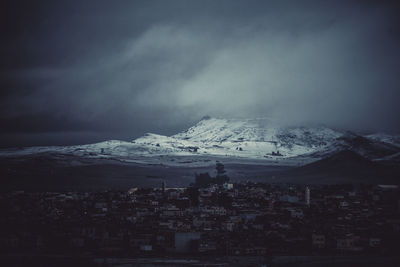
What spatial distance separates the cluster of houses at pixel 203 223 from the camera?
58.8 meters

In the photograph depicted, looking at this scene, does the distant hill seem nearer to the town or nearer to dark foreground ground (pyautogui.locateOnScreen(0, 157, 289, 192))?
dark foreground ground (pyautogui.locateOnScreen(0, 157, 289, 192))

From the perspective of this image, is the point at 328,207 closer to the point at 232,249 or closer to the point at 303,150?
the point at 232,249

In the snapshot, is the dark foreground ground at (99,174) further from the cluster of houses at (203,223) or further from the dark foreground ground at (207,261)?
the dark foreground ground at (207,261)

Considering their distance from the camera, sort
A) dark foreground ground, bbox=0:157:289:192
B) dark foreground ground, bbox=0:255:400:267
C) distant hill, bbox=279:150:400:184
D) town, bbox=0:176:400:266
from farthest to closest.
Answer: distant hill, bbox=279:150:400:184, dark foreground ground, bbox=0:157:289:192, town, bbox=0:176:400:266, dark foreground ground, bbox=0:255:400:267

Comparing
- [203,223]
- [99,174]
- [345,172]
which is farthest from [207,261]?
A: [345,172]

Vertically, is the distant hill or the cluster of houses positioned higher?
the distant hill

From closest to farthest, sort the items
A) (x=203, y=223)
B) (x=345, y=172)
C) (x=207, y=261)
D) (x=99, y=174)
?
1. (x=207, y=261)
2. (x=203, y=223)
3. (x=99, y=174)
4. (x=345, y=172)

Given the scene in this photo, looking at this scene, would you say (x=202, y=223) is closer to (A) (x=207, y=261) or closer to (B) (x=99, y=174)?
(A) (x=207, y=261)

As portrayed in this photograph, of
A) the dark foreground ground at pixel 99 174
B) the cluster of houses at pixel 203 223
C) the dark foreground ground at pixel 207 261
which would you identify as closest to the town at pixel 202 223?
the cluster of houses at pixel 203 223

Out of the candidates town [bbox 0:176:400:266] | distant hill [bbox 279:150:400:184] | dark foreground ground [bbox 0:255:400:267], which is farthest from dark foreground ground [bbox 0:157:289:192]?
dark foreground ground [bbox 0:255:400:267]

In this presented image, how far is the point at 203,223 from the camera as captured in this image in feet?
219

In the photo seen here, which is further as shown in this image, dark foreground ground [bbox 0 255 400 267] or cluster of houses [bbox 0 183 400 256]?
cluster of houses [bbox 0 183 400 256]

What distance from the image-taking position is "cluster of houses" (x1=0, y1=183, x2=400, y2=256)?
58844 millimetres

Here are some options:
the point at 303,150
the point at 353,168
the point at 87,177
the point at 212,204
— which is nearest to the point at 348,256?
the point at 212,204
